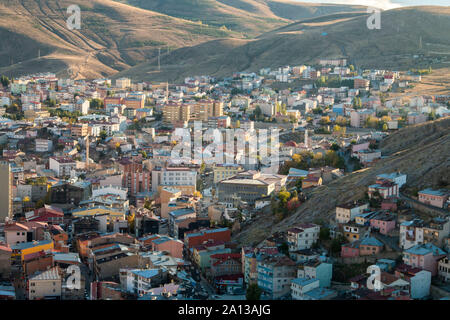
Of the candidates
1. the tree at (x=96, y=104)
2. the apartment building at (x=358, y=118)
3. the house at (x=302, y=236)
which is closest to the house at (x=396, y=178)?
the house at (x=302, y=236)

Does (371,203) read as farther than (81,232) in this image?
No

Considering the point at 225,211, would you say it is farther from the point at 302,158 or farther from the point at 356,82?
the point at 356,82

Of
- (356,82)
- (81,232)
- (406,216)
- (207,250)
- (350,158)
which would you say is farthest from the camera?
(356,82)

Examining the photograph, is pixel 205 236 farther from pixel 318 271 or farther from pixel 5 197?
pixel 5 197

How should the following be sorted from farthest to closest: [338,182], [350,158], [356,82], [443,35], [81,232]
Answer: [443,35] < [356,82] < [350,158] < [338,182] < [81,232]

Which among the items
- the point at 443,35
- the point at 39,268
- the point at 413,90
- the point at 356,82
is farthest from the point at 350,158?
the point at 443,35

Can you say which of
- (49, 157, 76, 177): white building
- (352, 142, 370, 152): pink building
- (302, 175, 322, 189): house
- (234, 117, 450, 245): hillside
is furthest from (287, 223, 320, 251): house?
(49, 157, 76, 177): white building

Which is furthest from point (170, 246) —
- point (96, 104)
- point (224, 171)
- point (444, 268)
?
point (96, 104)
